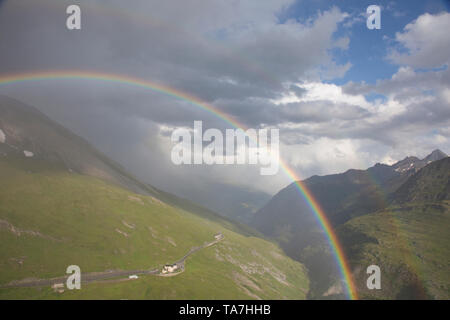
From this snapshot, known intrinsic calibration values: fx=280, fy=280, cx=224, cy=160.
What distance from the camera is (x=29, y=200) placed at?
19950 cm

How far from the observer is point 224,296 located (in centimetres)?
15175

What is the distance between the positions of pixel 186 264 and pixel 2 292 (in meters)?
103

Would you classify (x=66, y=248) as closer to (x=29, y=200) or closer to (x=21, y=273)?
(x=21, y=273)

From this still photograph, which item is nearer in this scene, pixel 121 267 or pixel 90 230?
pixel 121 267

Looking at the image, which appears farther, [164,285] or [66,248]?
[66,248]

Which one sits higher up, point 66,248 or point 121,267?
point 66,248

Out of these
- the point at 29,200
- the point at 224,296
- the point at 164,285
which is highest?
the point at 29,200
